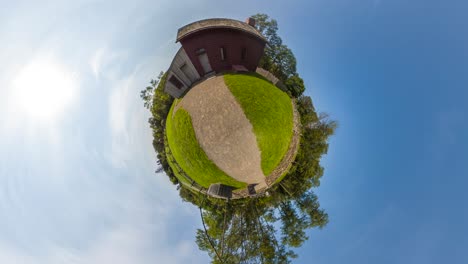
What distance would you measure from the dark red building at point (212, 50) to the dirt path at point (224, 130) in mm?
1543

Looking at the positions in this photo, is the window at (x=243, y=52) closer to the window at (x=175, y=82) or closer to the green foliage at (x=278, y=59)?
the green foliage at (x=278, y=59)

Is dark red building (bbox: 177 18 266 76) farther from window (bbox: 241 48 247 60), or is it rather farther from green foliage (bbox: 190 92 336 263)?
green foliage (bbox: 190 92 336 263)

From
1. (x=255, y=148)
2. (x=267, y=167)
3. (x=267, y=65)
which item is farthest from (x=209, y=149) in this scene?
(x=267, y=65)

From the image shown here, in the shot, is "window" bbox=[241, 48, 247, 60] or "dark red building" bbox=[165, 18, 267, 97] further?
"window" bbox=[241, 48, 247, 60]

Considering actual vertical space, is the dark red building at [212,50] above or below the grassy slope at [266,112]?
above

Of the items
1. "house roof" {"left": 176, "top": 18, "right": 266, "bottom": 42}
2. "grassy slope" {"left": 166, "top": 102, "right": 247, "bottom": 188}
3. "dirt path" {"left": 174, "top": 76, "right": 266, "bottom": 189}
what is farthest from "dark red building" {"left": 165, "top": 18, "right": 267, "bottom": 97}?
"grassy slope" {"left": 166, "top": 102, "right": 247, "bottom": 188}

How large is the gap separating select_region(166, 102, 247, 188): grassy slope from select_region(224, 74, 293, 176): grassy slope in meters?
4.41

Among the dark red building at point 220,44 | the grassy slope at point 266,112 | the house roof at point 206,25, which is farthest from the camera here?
the dark red building at point 220,44

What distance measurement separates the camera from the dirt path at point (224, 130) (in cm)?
2156

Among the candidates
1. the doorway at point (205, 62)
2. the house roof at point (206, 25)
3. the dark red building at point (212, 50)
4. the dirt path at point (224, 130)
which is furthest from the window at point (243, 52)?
the doorway at point (205, 62)

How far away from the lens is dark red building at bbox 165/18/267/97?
22203 mm

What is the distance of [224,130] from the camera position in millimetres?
21578

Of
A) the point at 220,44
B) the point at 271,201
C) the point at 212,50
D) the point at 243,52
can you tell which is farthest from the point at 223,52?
the point at 271,201

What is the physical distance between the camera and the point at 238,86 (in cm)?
2244
